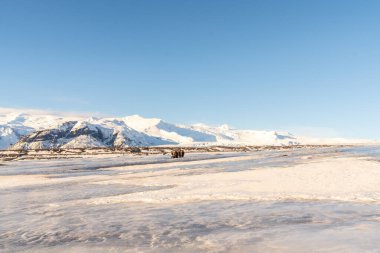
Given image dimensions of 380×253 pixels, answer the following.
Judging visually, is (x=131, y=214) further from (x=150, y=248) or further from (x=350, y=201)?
(x=350, y=201)

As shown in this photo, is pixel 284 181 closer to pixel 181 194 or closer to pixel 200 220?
pixel 181 194

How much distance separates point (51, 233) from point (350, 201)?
11.8 m

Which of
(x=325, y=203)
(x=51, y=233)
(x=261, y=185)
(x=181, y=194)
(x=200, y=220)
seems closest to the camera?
(x=51, y=233)

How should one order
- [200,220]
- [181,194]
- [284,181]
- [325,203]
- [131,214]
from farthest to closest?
[284,181] < [181,194] < [325,203] < [131,214] < [200,220]

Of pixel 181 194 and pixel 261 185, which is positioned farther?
pixel 261 185

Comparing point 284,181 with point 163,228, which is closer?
point 163,228

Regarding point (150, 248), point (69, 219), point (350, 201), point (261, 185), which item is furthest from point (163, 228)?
point (261, 185)

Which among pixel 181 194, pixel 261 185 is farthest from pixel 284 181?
pixel 181 194

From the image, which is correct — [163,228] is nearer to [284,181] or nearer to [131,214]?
[131,214]

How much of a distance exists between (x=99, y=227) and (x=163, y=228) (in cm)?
206

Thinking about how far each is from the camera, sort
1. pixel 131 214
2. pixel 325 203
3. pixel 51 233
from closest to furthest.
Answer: pixel 51 233 → pixel 131 214 → pixel 325 203

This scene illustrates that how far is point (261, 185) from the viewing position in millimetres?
24031

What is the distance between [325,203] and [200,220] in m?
5.94

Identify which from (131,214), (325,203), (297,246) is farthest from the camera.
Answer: (325,203)
